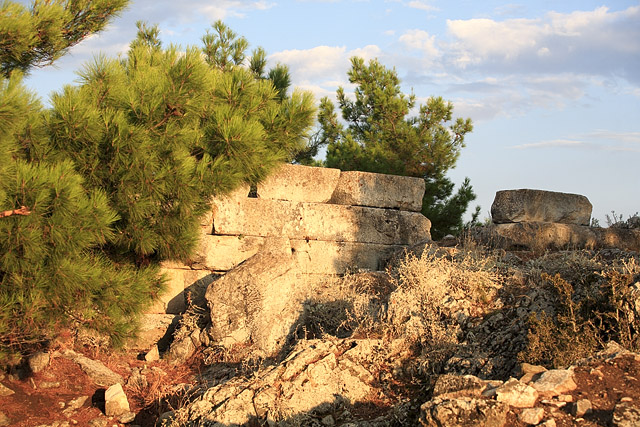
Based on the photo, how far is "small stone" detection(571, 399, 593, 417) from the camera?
4.06 m

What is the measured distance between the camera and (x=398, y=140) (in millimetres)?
14367

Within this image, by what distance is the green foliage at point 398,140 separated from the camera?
13883mm

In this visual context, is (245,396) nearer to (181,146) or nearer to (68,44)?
(181,146)

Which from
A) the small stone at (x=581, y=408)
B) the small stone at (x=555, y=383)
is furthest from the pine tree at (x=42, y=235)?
the small stone at (x=581, y=408)

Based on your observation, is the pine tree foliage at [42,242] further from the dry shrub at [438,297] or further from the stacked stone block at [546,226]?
the stacked stone block at [546,226]

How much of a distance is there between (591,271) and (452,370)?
1.73 meters

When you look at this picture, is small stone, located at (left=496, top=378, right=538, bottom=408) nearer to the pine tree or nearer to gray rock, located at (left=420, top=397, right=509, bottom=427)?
gray rock, located at (left=420, top=397, right=509, bottom=427)

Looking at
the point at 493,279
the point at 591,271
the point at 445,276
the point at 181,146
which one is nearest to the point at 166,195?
the point at 181,146

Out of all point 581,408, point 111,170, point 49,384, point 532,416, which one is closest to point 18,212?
point 111,170

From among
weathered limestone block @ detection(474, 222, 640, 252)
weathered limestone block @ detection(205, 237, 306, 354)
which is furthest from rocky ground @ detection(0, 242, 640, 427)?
weathered limestone block @ detection(474, 222, 640, 252)

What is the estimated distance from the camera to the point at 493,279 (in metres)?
6.47

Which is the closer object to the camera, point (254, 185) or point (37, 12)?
point (37, 12)

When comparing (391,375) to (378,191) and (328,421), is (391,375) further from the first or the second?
(378,191)

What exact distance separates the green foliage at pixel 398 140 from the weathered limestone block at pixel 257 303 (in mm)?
6041
